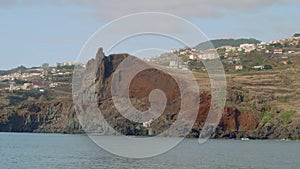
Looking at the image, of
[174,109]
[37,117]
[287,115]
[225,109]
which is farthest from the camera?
[37,117]

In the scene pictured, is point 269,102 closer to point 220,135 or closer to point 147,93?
point 220,135

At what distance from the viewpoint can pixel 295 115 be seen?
15088cm

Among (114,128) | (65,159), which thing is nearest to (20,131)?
(114,128)

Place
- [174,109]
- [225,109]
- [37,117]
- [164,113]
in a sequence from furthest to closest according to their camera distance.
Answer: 1. [37,117]
2. [225,109]
3. [174,109]
4. [164,113]

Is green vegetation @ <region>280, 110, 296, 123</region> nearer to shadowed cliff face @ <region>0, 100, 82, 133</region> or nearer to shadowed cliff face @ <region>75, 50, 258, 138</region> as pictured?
shadowed cliff face @ <region>75, 50, 258, 138</region>

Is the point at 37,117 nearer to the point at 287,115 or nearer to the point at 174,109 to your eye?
the point at 174,109

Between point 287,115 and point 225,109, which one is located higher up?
point 225,109

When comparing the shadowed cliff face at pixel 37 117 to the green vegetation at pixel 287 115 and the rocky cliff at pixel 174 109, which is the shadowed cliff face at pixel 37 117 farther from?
the green vegetation at pixel 287 115

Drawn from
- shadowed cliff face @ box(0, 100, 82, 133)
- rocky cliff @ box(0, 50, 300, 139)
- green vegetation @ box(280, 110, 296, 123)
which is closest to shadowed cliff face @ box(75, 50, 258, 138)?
rocky cliff @ box(0, 50, 300, 139)

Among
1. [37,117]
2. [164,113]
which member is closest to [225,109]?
[164,113]

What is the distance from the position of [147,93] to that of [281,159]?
7348 cm

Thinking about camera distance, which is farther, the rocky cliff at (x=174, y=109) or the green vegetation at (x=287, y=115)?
the green vegetation at (x=287, y=115)

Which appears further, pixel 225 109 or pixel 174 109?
pixel 225 109

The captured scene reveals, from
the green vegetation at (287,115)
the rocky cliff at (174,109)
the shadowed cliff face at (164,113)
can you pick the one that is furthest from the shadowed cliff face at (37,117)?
the green vegetation at (287,115)
